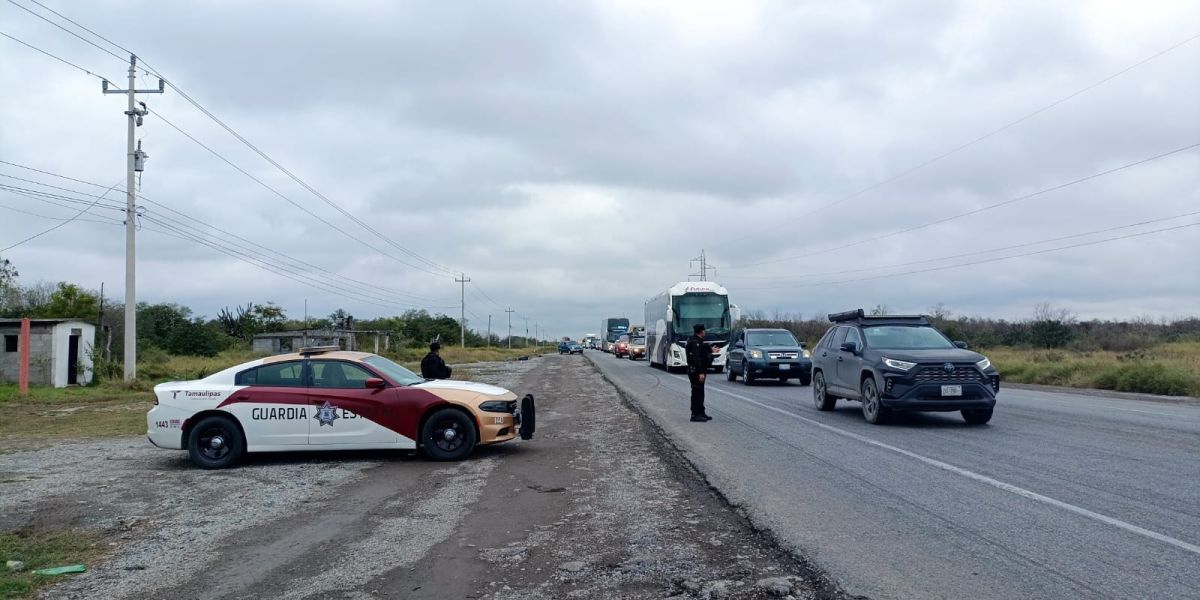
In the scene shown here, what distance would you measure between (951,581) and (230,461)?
8.85 m

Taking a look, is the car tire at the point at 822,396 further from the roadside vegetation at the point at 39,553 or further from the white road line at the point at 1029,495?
the roadside vegetation at the point at 39,553

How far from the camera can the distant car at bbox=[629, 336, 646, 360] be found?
64.2 meters

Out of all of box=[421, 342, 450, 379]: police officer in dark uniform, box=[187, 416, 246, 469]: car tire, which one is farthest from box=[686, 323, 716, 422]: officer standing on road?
box=[187, 416, 246, 469]: car tire

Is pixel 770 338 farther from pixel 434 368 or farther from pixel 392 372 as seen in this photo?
pixel 392 372

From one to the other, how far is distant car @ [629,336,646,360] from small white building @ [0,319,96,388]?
1513 inches

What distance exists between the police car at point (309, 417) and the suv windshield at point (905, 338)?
24.7ft

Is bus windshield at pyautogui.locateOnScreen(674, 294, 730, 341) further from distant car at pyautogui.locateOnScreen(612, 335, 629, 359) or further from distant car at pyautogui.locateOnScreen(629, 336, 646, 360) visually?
distant car at pyautogui.locateOnScreen(612, 335, 629, 359)

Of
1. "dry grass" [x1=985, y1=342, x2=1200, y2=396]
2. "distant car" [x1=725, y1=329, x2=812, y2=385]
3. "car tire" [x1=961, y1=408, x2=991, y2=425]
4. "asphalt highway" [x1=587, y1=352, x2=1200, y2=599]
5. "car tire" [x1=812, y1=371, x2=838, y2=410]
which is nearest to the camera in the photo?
"asphalt highway" [x1=587, y1=352, x2=1200, y2=599]

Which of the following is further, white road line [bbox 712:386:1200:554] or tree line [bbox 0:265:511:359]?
tree line [bbox 0:265:511:359]

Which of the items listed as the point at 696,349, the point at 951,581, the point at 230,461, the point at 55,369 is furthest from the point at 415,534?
the point at 55,369

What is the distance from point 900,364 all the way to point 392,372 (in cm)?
796

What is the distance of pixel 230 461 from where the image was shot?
11.1 meters

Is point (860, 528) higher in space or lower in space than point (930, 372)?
lower

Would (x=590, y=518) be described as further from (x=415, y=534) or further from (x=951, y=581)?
(x=951, y=581)
